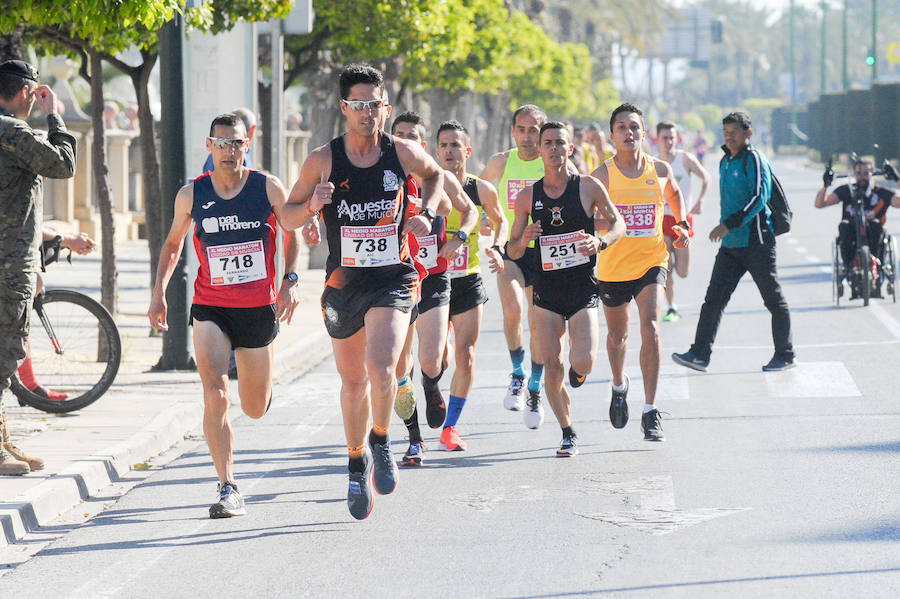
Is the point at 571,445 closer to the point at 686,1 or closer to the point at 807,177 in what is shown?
the point at 807,177

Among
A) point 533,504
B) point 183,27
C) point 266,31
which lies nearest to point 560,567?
point 533,504

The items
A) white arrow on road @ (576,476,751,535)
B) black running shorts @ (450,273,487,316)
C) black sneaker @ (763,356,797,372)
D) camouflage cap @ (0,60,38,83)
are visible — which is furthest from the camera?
black sneaker @ (763,356,797,372)

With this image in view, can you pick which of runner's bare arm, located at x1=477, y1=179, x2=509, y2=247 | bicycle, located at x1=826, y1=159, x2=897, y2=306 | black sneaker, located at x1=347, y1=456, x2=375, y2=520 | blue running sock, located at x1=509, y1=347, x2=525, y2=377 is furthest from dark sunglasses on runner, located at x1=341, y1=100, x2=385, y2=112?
bicycle, located at x1=826, y1=159, x2=897, y2=306

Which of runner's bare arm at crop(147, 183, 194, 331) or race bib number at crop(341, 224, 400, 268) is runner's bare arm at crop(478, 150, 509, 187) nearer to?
runner's bare arm at crop(147, 183, 194, 331)

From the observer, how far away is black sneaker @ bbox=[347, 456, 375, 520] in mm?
7660

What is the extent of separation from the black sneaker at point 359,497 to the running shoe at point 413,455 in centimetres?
157

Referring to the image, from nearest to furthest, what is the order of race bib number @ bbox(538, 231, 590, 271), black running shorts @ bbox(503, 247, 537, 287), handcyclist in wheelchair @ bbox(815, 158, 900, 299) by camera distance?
race bib number @ bbox(538, 231, 590, 271), black running shorts @ bbox(503, 247, 537, 287), handcyclist in wheelchair @ bbox(815, 158, 900, 299)

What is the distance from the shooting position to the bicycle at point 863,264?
56.7 ft

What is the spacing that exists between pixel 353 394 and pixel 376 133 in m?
1.22

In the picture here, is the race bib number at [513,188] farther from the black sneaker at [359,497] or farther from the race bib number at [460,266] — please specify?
the black sneaker at [359,497]

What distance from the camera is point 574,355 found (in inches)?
377

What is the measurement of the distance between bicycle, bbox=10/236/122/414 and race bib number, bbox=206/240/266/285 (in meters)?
2.84

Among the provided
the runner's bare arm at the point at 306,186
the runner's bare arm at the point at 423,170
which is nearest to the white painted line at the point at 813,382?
the runner's bare arm at the point at 423,170

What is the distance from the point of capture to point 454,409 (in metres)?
9.97
